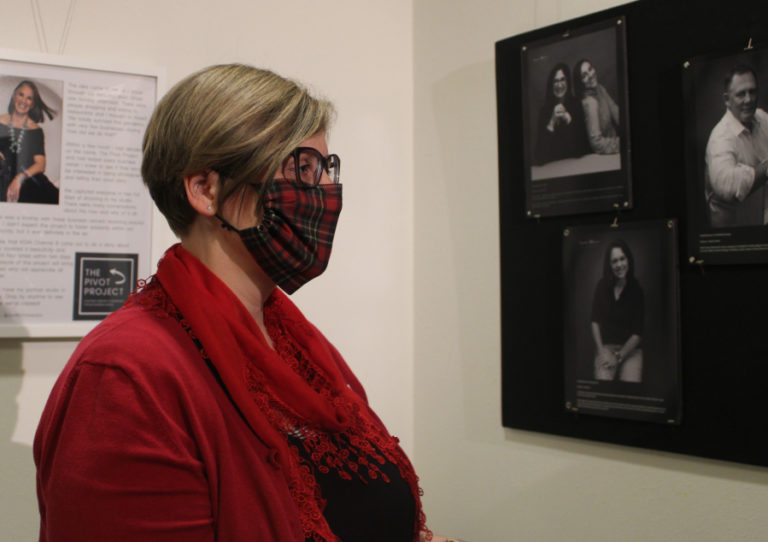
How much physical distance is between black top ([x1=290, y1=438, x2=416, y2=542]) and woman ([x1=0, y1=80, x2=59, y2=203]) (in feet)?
3.39

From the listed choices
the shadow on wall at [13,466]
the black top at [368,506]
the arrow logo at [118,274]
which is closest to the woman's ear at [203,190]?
the black top at [368,506]

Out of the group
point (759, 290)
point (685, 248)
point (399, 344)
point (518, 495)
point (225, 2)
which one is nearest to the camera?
point (759, 290)

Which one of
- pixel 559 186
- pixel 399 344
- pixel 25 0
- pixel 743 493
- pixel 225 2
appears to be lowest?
pixel 743 493

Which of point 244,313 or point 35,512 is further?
point 35,512

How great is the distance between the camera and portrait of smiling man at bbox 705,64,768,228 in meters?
1.30

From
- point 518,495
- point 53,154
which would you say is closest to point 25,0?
point 53,154

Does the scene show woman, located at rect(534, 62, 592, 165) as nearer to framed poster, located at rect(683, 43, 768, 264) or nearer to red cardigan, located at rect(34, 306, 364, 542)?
framed poster, located at rect(683, 43, 768, 264)

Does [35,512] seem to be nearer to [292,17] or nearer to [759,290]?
[292,17]

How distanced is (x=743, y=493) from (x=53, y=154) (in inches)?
70.0

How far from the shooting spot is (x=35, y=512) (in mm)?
1548

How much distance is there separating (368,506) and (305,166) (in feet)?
1.85

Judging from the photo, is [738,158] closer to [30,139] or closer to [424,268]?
[424,268]

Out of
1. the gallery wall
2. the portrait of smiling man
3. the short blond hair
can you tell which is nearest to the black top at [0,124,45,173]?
the gallery wall

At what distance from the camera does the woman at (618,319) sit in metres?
1.48
